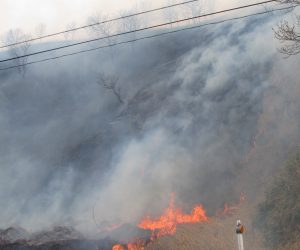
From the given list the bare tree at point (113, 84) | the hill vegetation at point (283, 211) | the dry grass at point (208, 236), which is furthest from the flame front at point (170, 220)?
the bare tree at point (113, 84)

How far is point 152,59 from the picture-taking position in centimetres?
5416

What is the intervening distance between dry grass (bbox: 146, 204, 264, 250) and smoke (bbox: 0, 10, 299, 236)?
2.54 metres

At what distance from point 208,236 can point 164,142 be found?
435 inches

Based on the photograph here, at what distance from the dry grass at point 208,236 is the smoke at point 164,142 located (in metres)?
2.54

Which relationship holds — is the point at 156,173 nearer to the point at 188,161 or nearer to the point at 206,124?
the point at 188,161

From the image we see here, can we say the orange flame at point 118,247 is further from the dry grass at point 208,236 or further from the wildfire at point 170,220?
the dry grass at point 208,236

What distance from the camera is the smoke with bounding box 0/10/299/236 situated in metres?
20.8

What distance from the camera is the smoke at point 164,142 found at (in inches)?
818

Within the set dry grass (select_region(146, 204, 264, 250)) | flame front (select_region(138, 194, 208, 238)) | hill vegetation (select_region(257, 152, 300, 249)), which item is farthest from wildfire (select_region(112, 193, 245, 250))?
hill vegetation (select_region(257, 152, 300, 249))

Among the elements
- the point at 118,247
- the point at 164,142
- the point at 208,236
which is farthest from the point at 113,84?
the point at 208,236

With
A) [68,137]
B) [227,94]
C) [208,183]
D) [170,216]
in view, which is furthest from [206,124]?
[68,137]

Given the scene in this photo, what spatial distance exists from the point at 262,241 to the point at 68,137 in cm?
3120

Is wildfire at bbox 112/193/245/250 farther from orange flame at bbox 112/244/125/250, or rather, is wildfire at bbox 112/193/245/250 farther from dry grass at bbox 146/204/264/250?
dry grass at bbox 146/204/264/250

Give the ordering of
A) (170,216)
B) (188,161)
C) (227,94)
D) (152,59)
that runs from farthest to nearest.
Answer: (152,59) → (227,94) → (188,161) → (170,216)
